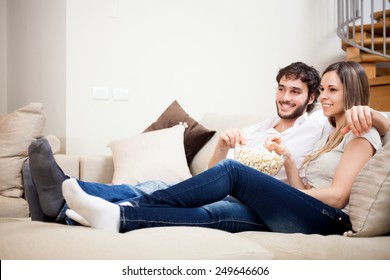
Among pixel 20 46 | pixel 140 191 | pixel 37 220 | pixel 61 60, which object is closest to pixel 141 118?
pixel 61 60

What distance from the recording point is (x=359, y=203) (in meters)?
1.65

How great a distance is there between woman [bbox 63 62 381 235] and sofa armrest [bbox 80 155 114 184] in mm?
1464

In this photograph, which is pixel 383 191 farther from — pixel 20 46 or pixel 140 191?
pixel 20 46

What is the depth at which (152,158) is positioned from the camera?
292cm

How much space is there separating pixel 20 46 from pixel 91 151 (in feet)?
4.49

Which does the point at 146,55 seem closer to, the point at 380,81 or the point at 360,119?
the point at 380,81

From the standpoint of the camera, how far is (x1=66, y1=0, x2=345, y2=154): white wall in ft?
12.7

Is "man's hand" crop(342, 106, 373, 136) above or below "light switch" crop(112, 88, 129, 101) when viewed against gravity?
below

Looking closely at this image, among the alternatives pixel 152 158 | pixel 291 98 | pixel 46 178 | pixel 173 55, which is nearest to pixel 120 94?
pixel 173 55

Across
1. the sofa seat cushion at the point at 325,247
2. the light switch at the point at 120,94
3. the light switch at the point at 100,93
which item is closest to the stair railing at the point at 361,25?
the light switch at the point at 120,94

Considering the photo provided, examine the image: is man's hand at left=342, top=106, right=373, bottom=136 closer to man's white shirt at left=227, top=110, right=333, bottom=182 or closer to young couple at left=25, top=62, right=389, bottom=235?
young couple at left=25, top=62, right=389, bottom=235

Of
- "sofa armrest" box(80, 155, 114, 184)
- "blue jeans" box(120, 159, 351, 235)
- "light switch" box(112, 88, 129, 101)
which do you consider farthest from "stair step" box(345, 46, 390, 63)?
"blue jeans" box(120, 159, 351, 235)

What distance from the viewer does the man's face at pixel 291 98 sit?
2.39 meters

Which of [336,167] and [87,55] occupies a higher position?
[87,55]
